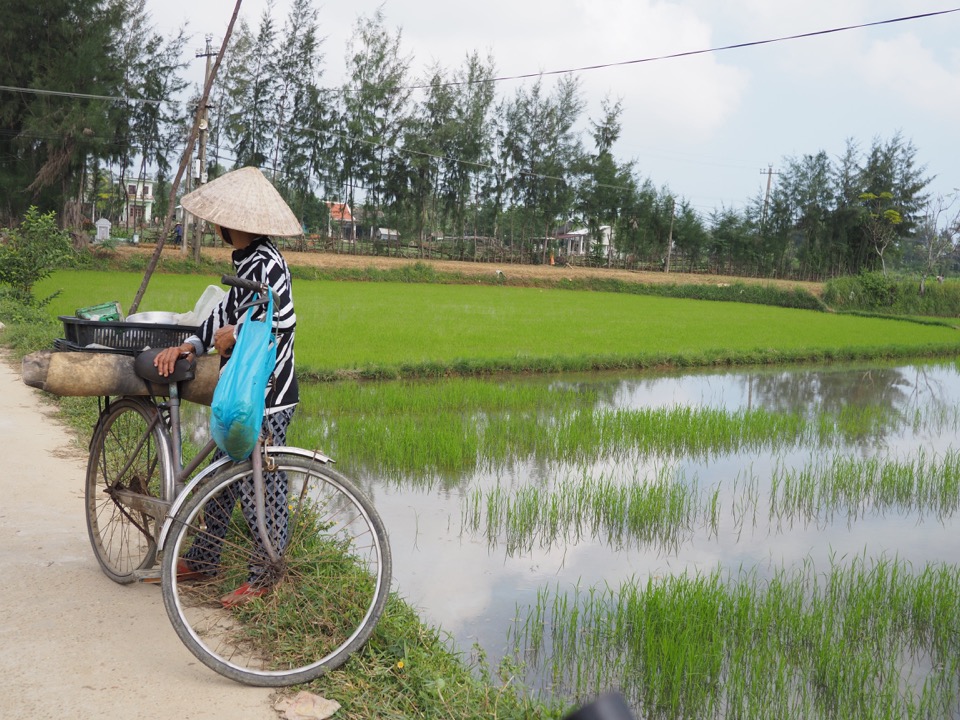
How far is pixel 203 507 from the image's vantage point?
8.57ft

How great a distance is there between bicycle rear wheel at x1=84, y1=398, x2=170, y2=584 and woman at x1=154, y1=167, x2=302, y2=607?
258mm

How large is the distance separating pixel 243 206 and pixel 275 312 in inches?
14.1

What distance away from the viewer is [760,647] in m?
3.09

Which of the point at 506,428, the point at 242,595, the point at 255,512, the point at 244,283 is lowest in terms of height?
the point at 506,428

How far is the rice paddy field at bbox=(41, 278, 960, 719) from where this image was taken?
296cm

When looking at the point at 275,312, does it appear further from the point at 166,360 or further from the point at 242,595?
the point at 242,595

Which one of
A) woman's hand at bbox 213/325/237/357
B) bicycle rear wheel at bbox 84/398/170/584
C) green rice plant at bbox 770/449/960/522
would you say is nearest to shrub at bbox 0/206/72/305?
bicycle rear wheel at bbox 84/398/170/584

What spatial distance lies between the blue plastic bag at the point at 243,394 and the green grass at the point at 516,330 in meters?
6.94

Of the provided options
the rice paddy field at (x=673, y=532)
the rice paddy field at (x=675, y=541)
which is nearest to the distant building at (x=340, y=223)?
the rice paddy field at (x=673, y=532)

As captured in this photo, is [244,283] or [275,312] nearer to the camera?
[244,283]

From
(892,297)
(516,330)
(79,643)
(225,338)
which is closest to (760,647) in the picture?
(225,338)

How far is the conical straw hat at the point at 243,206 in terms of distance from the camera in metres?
2.68

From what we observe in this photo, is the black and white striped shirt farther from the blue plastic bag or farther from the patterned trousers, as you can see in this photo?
the blue plastic bag

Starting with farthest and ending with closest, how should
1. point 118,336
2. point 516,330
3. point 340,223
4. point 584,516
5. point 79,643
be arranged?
point 340,223
point 516,330
point 584,516
point 118,336
point 79,643
